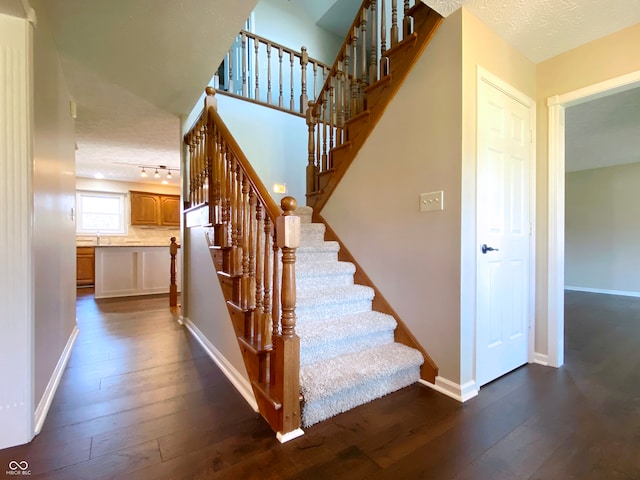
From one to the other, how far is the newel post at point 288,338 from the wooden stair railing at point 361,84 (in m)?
1.44

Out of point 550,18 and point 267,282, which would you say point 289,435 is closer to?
point 267,282

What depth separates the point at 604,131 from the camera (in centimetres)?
379

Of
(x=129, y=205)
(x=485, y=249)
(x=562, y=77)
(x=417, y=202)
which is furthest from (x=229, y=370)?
(x=129, y=205)

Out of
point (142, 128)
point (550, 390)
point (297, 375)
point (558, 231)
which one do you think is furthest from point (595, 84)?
point (142, 128)

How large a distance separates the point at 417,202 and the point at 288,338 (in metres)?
1.24

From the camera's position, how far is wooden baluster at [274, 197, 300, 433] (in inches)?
56.6

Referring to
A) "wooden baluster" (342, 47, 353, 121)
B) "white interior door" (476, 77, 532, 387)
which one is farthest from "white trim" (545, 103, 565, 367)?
"wooden baluster" (342, 47, 353, 121)

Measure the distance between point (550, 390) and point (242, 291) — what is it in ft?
6.72

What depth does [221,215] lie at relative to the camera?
230 cm

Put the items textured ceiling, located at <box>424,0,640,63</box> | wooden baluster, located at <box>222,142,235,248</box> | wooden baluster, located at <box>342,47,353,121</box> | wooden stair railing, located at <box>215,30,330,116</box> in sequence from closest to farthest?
textured ceiling, located at <box>424,0,640,63</box> → wooden baluster, located at <box>222,142,235,248</box> → wooden baluster, located at <box>342,47,353,121</box> → wooden stair railing, located at <box>215,30,330,116</box>

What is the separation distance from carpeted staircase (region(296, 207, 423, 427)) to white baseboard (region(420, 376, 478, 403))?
152mm

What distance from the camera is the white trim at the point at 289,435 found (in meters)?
1.45


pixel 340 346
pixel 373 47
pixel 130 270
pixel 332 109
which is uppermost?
pixel 373 47

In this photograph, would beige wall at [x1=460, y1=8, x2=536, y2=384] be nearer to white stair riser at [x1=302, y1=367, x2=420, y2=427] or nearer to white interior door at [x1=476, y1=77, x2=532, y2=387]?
white interior door at [x1=476, y1=77, x2=532, y2=387]
